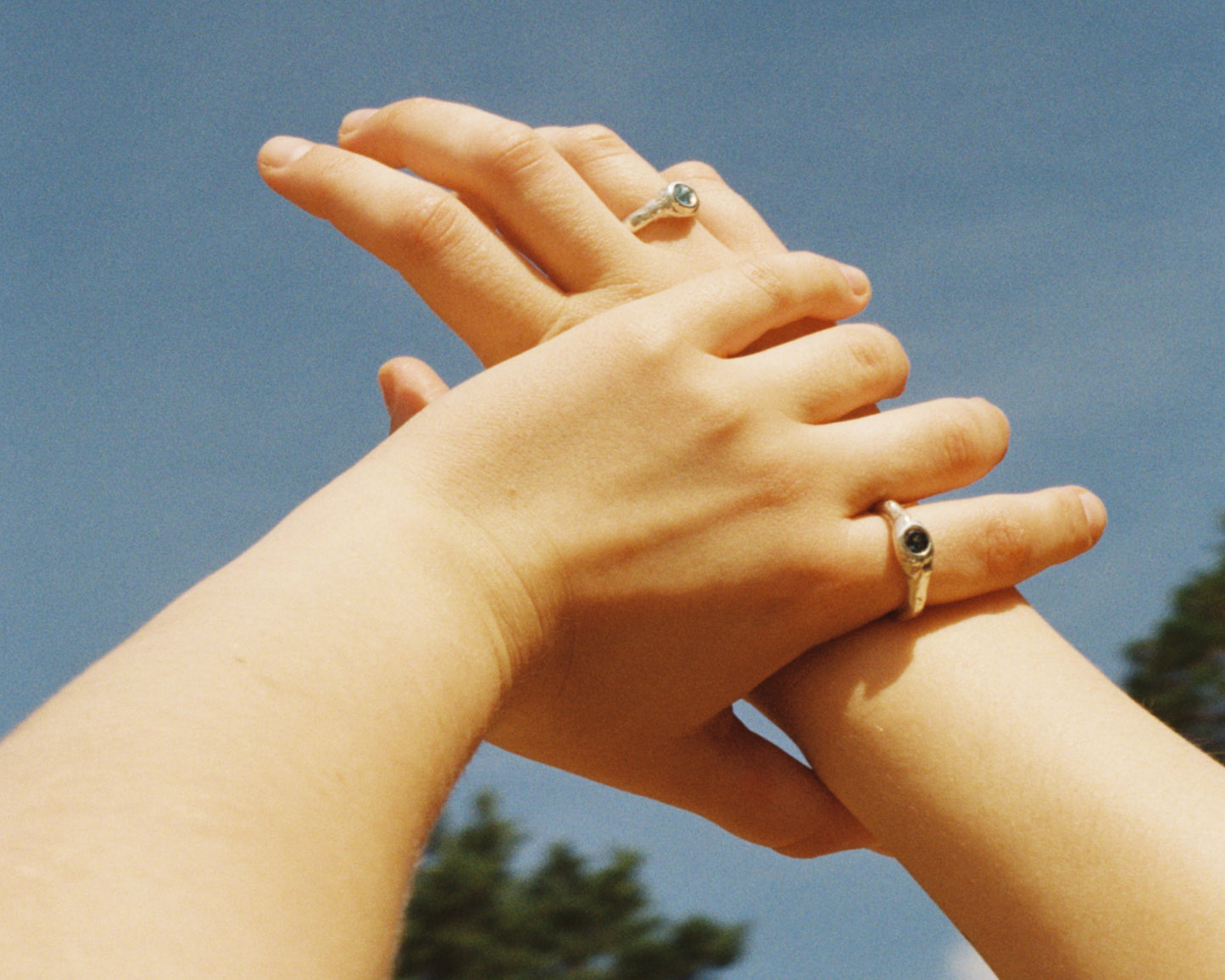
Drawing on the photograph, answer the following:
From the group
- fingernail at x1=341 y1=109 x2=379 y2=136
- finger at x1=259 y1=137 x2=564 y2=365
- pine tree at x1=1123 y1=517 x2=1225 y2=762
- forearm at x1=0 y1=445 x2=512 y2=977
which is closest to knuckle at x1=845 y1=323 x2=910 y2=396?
finger at x1=259 y1=137 x2=564 y2=365

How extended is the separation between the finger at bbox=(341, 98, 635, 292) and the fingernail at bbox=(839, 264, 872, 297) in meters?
0.31

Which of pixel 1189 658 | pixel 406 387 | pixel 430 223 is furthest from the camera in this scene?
pixel 1189 658

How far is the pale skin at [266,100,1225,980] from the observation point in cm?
102

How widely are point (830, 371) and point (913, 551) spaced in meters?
0.25

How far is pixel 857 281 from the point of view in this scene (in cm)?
156

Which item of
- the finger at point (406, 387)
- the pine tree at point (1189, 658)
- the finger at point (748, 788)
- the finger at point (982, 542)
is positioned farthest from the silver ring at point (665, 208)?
the pine tree at point (1189, 658)

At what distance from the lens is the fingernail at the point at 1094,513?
4.56ft

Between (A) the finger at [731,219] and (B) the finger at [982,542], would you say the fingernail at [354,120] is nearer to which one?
(A) the finger at [731,219]

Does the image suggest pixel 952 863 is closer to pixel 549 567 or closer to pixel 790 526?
pixel 790 526

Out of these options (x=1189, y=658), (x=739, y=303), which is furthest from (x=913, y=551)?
(x=1189, y=658)

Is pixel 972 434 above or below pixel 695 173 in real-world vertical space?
below

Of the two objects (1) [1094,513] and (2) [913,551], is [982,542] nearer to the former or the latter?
(2) [913,551]

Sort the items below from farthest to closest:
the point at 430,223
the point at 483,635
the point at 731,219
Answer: the point at 731,219, the point at 430,223, the point at 483,635

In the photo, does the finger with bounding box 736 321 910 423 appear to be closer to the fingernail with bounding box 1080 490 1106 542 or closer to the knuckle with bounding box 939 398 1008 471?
the knuckle with bounding box 939 398 1008 471
